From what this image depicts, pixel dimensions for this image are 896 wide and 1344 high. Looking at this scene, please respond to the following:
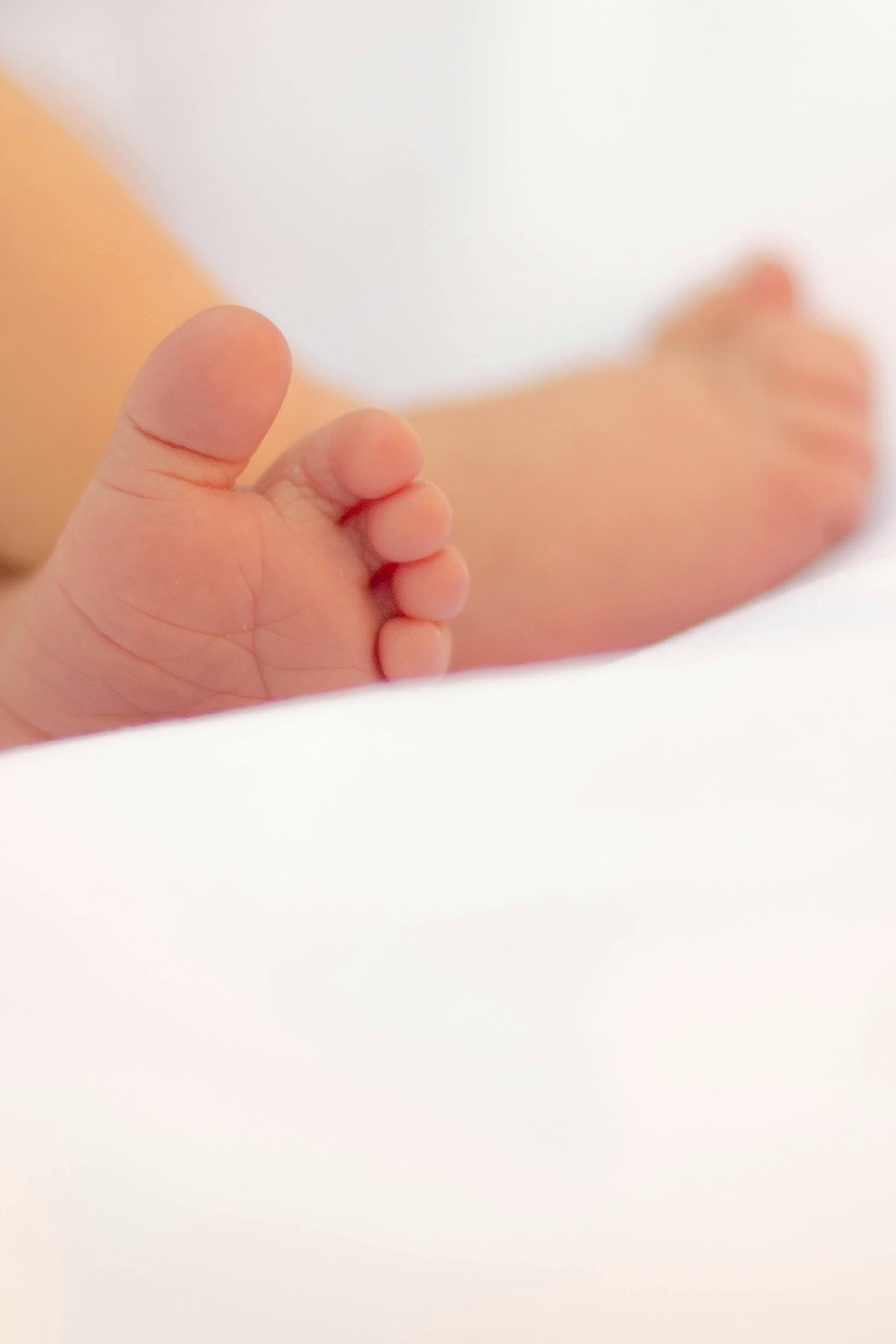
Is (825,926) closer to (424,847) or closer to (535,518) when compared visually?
(424,847)

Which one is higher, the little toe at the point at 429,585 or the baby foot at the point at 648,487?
the little toe at the point at 429,585

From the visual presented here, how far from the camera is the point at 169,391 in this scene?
1.00 ft

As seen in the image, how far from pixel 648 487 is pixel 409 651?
0.21m

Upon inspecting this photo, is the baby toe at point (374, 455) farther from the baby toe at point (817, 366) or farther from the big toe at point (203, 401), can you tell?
the baby toe at point (817, 366)

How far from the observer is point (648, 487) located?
51 cm

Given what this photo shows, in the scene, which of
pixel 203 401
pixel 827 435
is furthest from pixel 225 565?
pixel 827 435

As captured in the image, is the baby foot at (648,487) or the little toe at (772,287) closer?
the baby foot at (648,487)

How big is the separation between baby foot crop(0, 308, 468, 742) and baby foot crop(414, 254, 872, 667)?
0.33ft

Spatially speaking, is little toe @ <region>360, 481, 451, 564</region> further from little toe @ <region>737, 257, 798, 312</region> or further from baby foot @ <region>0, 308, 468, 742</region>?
little toe @ <region>737, 257, 798, 312</region>

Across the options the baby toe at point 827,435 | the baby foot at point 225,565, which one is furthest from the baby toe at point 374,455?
the baby toe at point 827,435

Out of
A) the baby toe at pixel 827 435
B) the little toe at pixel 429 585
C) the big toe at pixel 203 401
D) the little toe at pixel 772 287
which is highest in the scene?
the big toe at pixel 203 401

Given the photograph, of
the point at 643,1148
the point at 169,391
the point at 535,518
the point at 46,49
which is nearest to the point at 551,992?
the point at 643,1148

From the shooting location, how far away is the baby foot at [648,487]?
0.47m

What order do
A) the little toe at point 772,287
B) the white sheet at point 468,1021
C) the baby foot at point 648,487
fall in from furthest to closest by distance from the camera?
1. the little toe at point 772,287
2. the baby foot at point 648,487
3. the white sheet at point 468,1021
